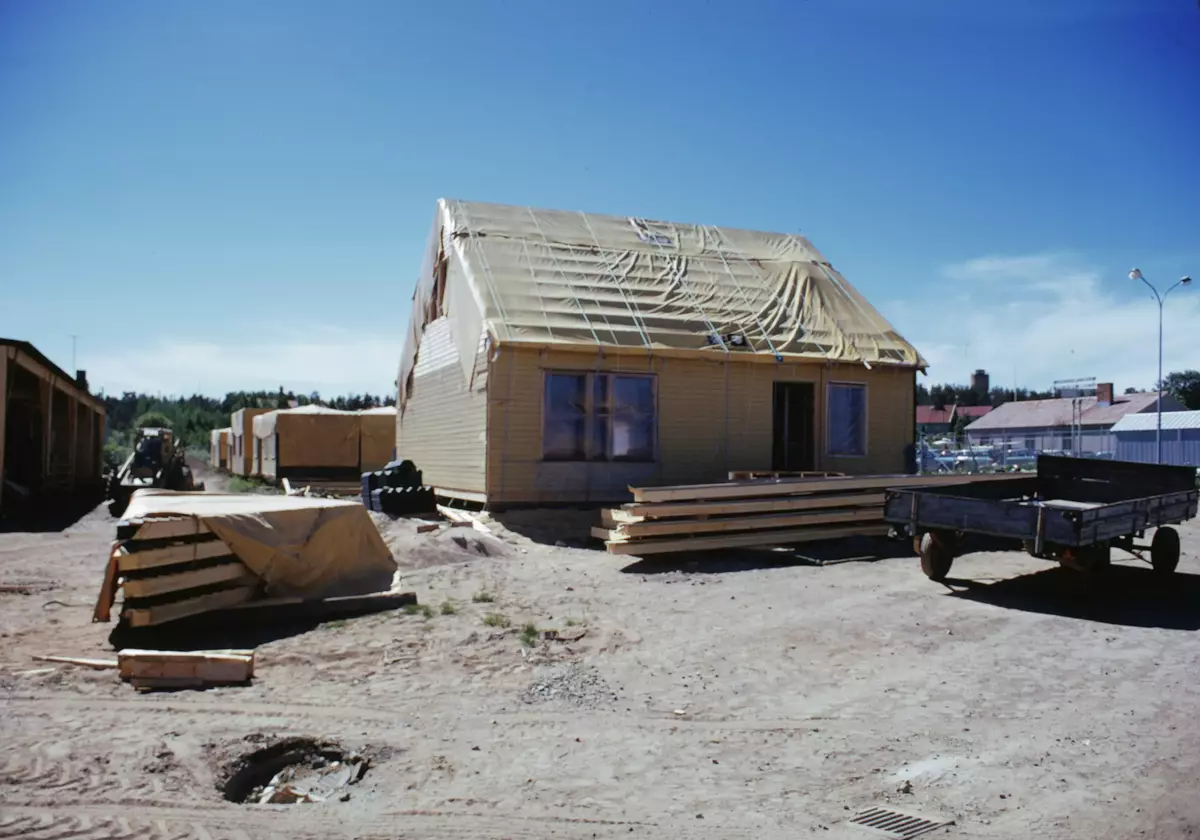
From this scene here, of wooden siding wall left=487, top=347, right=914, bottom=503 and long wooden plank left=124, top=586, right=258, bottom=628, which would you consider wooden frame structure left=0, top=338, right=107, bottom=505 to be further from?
long wooden plank left=124, top=586, right=258, bottom=628

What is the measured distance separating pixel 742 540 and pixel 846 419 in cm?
602

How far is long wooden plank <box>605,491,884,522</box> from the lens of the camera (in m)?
13.5

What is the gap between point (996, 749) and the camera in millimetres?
5832

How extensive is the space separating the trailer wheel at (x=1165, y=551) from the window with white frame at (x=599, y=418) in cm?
824

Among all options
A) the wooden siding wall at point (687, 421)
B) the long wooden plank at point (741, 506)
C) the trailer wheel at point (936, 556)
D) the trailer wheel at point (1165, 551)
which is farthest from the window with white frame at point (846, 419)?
the trailer wheel at point (1165, 551)

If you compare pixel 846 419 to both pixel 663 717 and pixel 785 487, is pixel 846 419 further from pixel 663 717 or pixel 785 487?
pixel 663 717

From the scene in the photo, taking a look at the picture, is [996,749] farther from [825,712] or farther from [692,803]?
[692,803]

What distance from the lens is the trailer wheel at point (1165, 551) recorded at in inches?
445

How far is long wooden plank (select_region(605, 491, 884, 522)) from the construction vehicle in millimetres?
15781

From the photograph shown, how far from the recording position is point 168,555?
8508mm

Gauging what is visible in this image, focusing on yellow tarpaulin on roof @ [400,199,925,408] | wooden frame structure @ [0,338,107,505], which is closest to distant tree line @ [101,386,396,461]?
wooden frame structure @ [0,338,107,505]

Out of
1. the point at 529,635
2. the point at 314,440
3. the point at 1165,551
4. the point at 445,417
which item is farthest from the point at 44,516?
the point at 1165,551

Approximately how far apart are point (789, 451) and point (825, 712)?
1229 cm

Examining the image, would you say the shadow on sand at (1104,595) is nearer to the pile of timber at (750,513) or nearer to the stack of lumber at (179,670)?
the pile of timber at (750,513)
